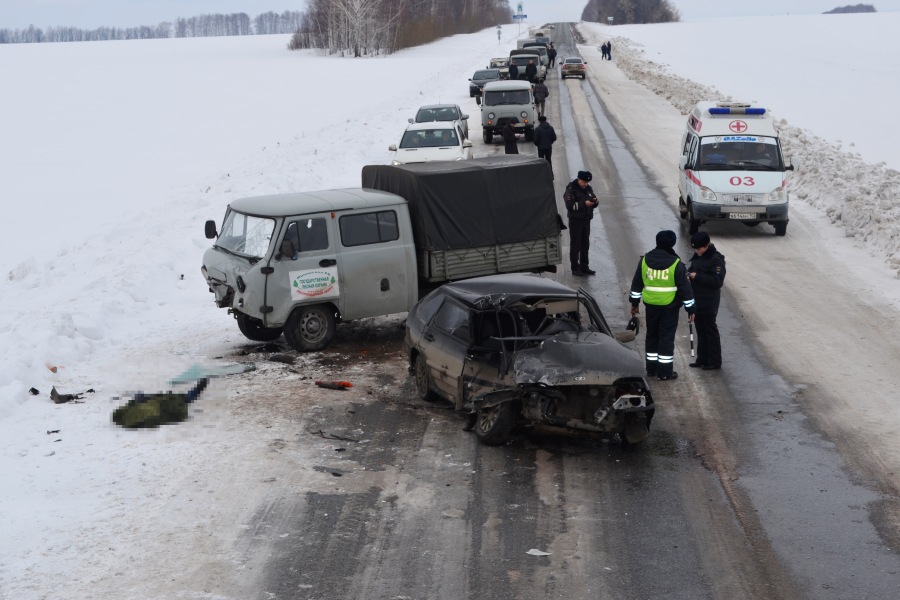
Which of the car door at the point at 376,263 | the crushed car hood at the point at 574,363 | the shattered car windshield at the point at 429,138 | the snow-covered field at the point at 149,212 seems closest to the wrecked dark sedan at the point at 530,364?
the crushed car hood at the point at 574,363

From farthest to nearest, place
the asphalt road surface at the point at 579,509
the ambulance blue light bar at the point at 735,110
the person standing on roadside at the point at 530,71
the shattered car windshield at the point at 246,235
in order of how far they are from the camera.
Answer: the person standing on roadside at the point at 530,71 < the ambulance blue light bar at the point at 735,110 < the shattered car windshield at the point at 246,235 < the asphalt road surface at the point at 579,509

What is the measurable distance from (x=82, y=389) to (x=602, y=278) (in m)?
8.60

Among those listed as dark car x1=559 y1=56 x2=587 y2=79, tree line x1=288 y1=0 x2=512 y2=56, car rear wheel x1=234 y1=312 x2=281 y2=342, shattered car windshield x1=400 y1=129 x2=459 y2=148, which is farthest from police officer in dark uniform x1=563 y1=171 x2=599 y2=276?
tree line x1=288 y1=0 x2=512 y2=56

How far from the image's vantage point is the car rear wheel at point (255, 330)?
43.6ft

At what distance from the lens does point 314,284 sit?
41.4 ft

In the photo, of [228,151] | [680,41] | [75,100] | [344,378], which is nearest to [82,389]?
[344,378]

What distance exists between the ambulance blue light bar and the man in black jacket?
10.0m

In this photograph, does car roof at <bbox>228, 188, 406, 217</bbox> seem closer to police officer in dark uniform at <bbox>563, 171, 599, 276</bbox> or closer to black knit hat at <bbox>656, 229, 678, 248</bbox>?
black knit hat at <bbox>656, 229, 678, 248</bbox>

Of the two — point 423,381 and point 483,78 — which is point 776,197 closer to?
point 423,381

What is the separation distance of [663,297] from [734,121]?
10595 millimetres

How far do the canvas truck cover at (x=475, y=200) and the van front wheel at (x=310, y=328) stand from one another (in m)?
1.66

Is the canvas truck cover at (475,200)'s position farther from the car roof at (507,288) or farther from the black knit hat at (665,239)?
the black knit hat at (665,239)

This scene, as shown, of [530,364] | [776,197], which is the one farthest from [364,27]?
[530,364]

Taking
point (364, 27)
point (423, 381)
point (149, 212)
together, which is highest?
point (364, 27)
